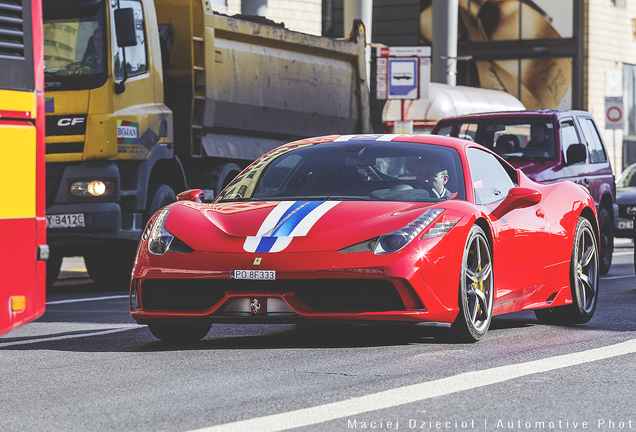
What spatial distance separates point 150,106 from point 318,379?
6932 millimetres

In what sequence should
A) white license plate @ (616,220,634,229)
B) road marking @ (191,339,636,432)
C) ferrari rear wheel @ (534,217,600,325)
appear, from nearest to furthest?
road marking @ (191,339,636,432) < ferrari rear wheel @ (534,217,600,325) < white license plate @ (616,220,634,229)

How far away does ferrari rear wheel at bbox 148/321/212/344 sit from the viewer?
716cm

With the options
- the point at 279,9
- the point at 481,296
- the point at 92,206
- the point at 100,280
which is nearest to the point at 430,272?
the point at 481,296

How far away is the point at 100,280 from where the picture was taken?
13133 millimetres

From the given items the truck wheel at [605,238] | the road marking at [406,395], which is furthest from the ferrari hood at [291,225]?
the truck wheel at [605,238]

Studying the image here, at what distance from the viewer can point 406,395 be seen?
17.1ft

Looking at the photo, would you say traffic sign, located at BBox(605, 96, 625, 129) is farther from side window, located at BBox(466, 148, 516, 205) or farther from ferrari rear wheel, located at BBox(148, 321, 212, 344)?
ferrari rear wheel, located at BBox(148, 321, 212, 344)

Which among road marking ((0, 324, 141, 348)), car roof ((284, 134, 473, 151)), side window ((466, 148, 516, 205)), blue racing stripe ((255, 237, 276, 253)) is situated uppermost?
car roof ((284, 134, 473, 151))

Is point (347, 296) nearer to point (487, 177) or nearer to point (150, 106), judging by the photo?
point (487, 177)

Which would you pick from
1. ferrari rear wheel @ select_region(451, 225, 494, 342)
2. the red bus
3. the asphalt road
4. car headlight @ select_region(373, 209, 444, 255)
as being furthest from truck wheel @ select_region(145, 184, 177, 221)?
the red bus

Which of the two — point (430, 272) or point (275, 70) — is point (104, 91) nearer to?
point (275, 70)

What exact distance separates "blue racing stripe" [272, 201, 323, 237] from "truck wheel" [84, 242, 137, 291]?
5374mm

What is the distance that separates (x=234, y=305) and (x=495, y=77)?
32988 mm

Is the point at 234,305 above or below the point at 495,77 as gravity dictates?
below
